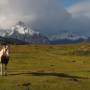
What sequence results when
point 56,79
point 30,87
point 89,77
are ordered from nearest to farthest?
point 30,87, point 56,79, point 89,77

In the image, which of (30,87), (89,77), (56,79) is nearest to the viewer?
(30,87)

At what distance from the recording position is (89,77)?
54594mm

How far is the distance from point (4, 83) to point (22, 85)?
1.94 meters

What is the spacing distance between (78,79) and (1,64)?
8763mm

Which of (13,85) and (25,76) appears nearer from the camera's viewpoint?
(13,85)

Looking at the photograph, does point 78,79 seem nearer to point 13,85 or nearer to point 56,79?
point 56,79

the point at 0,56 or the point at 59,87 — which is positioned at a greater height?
the point at 0,56

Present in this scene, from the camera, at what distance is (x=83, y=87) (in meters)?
46.3

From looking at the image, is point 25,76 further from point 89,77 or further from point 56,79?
point 89,77

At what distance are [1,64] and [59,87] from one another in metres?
8.86

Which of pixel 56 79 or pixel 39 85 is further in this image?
pixel 56 79

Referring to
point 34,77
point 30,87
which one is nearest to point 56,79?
point 34,77

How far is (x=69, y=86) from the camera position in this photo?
150 ft

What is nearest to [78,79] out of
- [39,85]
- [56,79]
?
[56,79]
